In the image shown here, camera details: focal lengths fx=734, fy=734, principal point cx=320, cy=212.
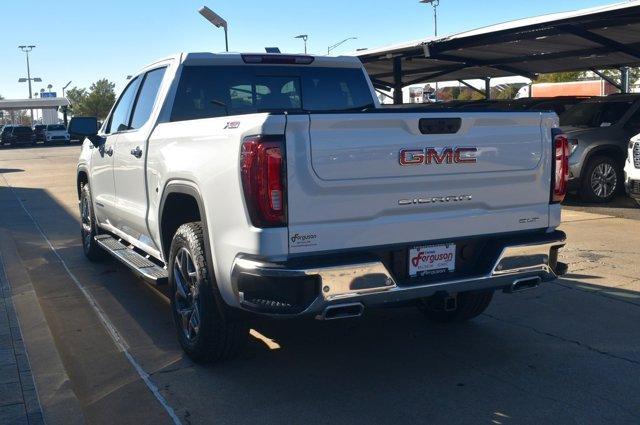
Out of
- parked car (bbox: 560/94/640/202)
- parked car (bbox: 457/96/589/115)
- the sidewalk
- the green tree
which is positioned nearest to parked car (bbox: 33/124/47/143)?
the green tree

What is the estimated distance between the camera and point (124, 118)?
6977 millimetres

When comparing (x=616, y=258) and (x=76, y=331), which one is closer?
(x=76, y=331)

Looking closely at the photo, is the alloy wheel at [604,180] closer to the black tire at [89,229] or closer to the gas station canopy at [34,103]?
the black tire at [89,229]

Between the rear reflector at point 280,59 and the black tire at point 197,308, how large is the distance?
1778 mm

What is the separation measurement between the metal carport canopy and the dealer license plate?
27.8ft

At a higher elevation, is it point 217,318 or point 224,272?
point 224,272

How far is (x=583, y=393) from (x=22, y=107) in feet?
199

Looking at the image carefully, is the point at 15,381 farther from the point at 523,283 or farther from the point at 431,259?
the point at 523,283

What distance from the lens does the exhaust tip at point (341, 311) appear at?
3947 millimetres

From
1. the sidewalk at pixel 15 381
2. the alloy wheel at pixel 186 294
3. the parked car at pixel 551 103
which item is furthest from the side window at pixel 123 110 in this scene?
the parked car at pixel 551 103

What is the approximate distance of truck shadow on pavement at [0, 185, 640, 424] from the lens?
415 centimetres

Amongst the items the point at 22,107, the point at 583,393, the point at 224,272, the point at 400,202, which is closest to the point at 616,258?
the point at 583,393

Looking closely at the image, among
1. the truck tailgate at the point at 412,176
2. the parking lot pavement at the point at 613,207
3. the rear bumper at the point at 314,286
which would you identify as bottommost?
the parking lot pavement at the point at 613,207

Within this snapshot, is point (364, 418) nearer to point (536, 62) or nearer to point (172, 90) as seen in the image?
point (172, 90)
